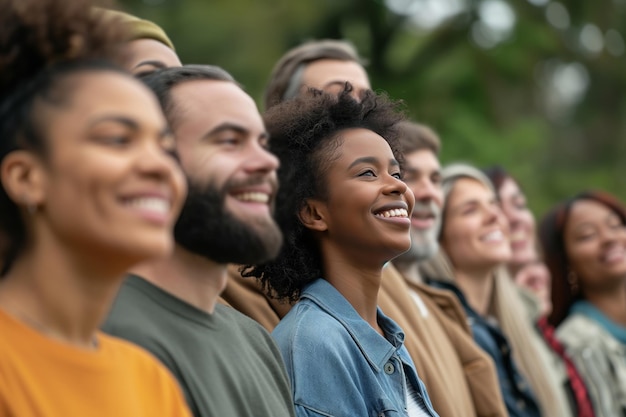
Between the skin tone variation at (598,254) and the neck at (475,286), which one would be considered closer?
the neck at (475,286)

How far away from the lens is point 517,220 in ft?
23.7

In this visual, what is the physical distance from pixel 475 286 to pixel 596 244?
47.5 inches

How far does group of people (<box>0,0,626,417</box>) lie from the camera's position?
2385mm

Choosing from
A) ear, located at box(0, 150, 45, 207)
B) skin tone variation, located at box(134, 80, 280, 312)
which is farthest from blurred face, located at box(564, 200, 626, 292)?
ear, located at box(0, 150, 45, 207)

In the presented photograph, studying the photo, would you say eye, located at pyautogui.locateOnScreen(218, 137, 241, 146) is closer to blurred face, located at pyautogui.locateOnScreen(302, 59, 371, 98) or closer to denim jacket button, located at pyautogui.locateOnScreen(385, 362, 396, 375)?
denim jacket button, located at pyautogui.locateOnScreen(385, 362, 396, 375)

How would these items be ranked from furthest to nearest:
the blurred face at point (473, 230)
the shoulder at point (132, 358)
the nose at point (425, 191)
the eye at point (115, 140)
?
the blurred face at point (473, 230), the nose at point (425, 191), the shoulder at point (132, 358), the eye at point (115, 140)

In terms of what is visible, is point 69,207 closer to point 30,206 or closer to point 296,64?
point 30,206

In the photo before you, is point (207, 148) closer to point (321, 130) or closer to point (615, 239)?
point (321, 130)

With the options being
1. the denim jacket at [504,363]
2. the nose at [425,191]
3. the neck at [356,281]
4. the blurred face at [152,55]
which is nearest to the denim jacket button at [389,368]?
the neck at [356,281]

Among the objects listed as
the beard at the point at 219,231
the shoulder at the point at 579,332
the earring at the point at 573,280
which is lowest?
the shoulder at the point at 579,332

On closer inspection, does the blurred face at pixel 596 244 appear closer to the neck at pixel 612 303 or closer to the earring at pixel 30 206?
the neck at pixel 612 303

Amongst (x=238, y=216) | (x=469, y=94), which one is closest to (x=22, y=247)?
(x=238, y=216)

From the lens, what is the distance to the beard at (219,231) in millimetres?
2945

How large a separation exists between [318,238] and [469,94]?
7633 millimetres
